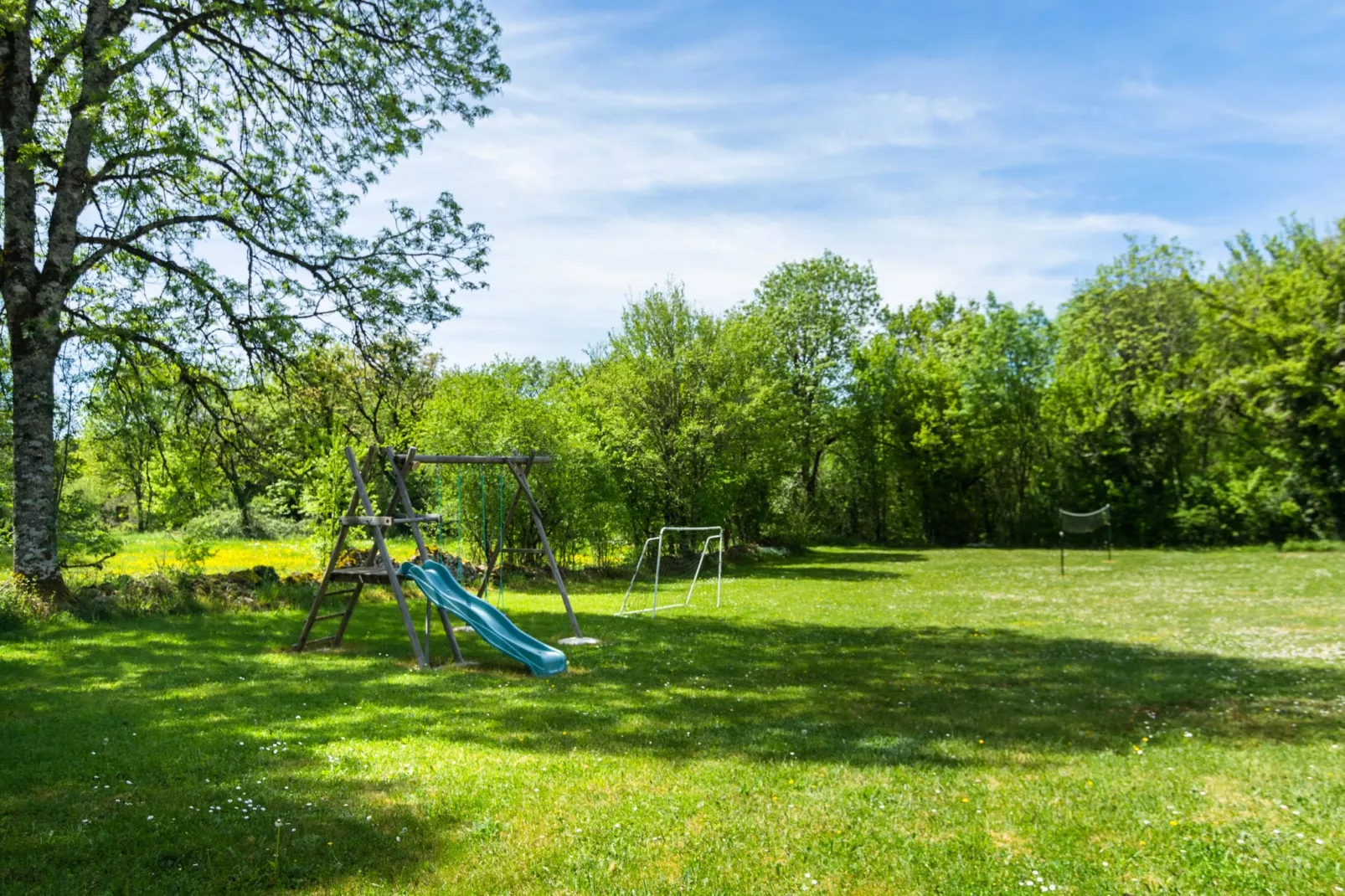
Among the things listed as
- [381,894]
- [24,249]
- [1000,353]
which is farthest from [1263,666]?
[1000,353]

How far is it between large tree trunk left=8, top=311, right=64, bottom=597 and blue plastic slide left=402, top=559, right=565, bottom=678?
6632 mm

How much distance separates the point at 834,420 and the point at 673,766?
36.9 m

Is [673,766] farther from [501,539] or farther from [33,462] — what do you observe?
[33,462]

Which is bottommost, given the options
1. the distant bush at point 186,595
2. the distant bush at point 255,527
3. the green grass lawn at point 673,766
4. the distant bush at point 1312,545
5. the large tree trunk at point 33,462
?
the distant bush at point 1312,545

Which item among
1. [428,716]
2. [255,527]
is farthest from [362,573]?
[255,527]

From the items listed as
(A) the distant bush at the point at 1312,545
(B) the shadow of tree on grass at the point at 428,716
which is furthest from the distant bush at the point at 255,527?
(A) the distant bush at the point at 1312,545

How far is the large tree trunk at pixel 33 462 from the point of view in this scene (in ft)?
41.8

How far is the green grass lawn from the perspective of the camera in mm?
4289

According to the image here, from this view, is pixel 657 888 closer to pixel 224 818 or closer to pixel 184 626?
pixel 224 818

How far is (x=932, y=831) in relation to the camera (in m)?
4.83

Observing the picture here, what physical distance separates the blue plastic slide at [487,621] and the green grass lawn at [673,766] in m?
0.48

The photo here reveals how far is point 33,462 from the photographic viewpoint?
504 inches

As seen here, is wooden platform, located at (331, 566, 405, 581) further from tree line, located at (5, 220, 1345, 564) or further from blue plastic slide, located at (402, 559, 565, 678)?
tree line, located at (5, 220, 1345, 564)

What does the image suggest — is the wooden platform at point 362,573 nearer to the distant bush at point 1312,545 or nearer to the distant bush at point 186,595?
the distant bush at point 186,595
